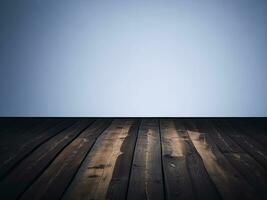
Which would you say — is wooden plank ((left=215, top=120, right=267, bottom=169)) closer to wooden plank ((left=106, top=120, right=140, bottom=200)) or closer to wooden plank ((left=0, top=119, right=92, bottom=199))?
wooden plank ((left=106, top=120, right=140, bottom=200))

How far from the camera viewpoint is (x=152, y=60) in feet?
13.6

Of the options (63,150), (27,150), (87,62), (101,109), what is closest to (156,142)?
(63,150)

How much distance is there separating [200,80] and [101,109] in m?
1.48

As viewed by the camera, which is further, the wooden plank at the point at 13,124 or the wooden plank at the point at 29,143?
the wooden plank at the point at 13,124

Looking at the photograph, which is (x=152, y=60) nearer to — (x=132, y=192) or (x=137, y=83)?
(x=137, y=83)

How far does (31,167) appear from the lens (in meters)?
1.89

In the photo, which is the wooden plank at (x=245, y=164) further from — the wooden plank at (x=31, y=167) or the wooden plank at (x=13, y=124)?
the wooden plank at (x=13, y=124)

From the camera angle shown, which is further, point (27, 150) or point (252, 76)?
point (252, 76)

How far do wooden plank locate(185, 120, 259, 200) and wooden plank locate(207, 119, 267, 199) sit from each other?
4cm

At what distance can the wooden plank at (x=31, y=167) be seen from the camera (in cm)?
150

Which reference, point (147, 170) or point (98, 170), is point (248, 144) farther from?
point (98, 170)

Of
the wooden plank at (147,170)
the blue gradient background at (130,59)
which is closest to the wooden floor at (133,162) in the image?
the wooden plank at (147,170)

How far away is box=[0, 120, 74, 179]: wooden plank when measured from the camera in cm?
197

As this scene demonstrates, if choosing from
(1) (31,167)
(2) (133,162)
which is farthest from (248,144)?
(1) (31,167)
